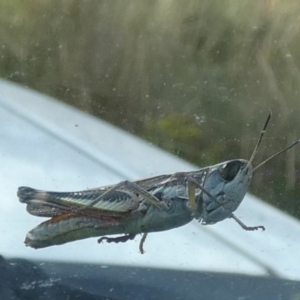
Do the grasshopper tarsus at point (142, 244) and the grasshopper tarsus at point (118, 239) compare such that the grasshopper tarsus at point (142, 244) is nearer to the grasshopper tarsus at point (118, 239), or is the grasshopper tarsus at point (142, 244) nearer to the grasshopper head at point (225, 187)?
the grasshopper tarsus at point (118, 239)

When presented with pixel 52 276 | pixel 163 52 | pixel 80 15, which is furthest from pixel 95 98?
pixel 52 276

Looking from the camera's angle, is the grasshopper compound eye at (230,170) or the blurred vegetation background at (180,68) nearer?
the grasshopper compound eye at (230,170)

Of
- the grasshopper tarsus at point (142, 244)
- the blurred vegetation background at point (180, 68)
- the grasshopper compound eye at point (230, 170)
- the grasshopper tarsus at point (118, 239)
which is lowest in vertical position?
the grasshopper tarsus at point (142, 244)

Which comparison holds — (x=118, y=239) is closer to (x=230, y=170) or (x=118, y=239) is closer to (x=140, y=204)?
(x=140, y=204)

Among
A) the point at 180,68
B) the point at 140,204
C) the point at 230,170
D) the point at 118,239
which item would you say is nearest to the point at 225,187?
the point at 230,170

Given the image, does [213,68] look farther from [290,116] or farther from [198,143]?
[198,143]

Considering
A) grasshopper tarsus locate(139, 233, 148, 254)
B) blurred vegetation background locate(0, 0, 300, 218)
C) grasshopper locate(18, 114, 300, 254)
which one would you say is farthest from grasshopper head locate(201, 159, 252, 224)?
blurred vegetation background locate(0, 0, 300, 218)

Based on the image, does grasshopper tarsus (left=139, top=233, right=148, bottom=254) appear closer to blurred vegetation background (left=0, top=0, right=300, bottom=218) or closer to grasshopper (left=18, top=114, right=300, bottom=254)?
grasshopper (left=18, top=114, right=300, bottom=254)

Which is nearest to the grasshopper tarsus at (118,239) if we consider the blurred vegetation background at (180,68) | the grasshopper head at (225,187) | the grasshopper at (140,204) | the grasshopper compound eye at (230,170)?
the grasshopper at (140,204)
